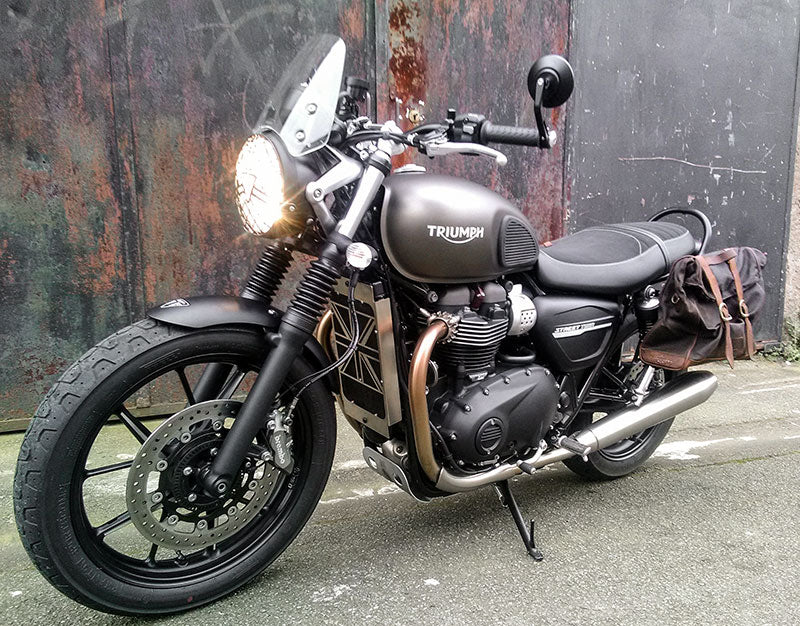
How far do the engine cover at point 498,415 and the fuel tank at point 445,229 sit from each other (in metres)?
0.36

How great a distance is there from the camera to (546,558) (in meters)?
2.27

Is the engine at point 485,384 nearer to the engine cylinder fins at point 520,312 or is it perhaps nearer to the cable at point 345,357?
the engine cylinder fins at point 520,312

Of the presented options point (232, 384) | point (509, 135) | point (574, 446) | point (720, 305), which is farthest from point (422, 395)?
point (720, 305)

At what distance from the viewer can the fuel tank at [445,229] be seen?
1.92 metres

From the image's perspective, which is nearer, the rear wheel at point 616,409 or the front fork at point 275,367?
the front fork at point 275,367

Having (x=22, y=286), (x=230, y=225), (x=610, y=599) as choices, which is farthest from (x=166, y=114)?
(x=610, y=599)

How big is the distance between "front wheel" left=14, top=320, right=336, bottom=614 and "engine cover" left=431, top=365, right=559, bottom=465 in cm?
37

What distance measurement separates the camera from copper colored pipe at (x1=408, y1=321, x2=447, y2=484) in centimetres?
193

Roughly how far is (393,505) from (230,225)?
1.77 meters

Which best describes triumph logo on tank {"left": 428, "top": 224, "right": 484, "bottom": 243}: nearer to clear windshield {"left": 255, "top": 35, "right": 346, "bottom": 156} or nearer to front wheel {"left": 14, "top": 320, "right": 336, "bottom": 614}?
clear windshield {"left": 255, "top": 35, "right": 346, "bottom": 156}

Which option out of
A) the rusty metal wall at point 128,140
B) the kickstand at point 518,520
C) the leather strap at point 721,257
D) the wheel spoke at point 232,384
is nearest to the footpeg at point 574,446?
→ the kickstand at point 518,520

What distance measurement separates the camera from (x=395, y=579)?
2139 millimetres

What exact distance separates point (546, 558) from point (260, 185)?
1.53 m

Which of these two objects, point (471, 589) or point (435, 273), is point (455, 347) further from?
point (471, 589)
